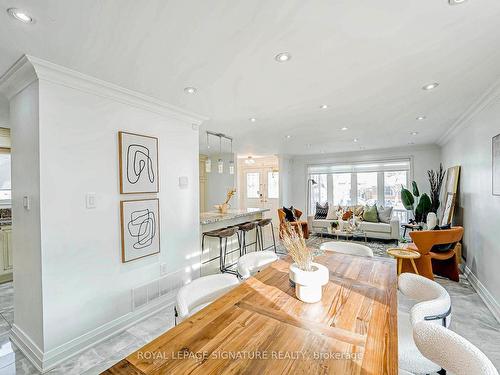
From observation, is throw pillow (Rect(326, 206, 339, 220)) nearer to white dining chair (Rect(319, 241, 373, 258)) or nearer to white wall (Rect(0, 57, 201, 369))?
white dining chair (Rect(319, 241, 373, 258))

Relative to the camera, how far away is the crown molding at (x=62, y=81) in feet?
5.97

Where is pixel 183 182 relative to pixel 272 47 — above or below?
below

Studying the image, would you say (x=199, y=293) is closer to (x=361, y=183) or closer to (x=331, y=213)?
(x=331, y=213)

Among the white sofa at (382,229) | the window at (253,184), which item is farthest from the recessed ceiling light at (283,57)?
the window at (253,184)

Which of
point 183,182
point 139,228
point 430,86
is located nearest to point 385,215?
point 430,86

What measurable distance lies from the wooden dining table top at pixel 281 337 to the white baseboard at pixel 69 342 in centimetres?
159

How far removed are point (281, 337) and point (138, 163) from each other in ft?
7.06

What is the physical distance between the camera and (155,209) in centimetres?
269

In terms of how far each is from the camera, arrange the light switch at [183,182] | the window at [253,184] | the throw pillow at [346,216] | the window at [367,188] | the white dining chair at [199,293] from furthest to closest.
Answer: the window at [253,184] < the window at [367,188] < the throw pillow at [346,216] < the light switch at [183,182] < the white dining chair at [199,293]

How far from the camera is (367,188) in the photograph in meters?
7.05

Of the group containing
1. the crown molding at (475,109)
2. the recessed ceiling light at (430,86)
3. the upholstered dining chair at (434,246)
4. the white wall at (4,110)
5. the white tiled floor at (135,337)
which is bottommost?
the white tiled floor at (135,337)

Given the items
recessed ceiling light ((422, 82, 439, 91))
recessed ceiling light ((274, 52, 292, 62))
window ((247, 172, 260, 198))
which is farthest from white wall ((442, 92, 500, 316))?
window ((247, 172, 260, 198))

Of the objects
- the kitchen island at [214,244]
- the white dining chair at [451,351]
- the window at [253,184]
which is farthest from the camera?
the window at [253,184]

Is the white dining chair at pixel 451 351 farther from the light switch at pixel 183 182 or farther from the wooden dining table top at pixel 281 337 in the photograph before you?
the light switch at pixel 183 182
